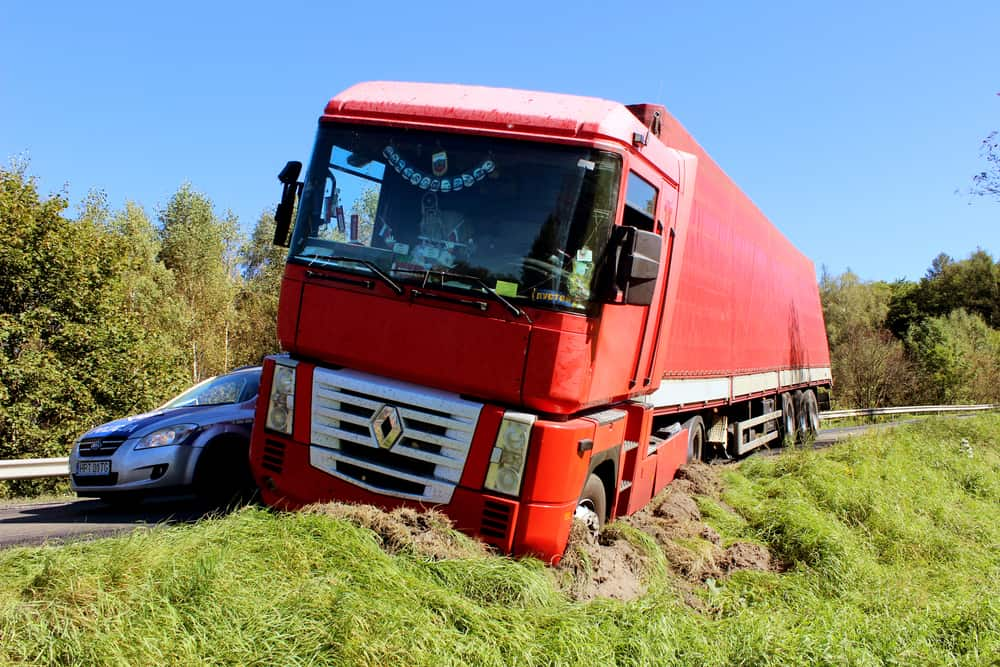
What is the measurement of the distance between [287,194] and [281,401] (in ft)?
5.37

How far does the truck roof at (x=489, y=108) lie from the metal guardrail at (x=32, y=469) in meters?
6.86

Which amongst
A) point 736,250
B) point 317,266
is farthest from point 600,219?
point 736,250

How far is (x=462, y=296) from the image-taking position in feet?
17.7

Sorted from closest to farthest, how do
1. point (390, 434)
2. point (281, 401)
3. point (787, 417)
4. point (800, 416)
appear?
point (390, 434), point (281, 401), point (787, 417), point (800, 416)

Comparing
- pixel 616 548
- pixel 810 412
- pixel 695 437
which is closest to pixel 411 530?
pixel 616 548

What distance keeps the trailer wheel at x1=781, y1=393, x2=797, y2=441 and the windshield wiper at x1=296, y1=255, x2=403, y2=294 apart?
12769 mm

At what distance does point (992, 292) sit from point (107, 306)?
197 ft

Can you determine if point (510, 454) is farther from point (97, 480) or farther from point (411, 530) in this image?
point (97, 480)

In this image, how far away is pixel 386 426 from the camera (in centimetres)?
546

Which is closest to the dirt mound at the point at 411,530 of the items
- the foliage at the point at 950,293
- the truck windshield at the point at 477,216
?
the truck windshield at the point at 477,216

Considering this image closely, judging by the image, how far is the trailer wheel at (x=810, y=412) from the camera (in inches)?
738

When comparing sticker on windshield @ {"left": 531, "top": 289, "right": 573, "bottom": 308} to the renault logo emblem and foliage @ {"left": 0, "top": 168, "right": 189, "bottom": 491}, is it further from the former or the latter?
foliage @ {"left": 0, "top": 168, "right": 189, "bottom": 491}

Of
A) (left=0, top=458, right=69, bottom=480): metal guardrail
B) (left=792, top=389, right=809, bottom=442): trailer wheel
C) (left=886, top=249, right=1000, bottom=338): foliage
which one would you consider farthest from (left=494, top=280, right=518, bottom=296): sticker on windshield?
(left=886, top=249, right=1000, bottom=338): foliage

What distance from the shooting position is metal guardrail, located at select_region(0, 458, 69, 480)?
A: 9.85 m
